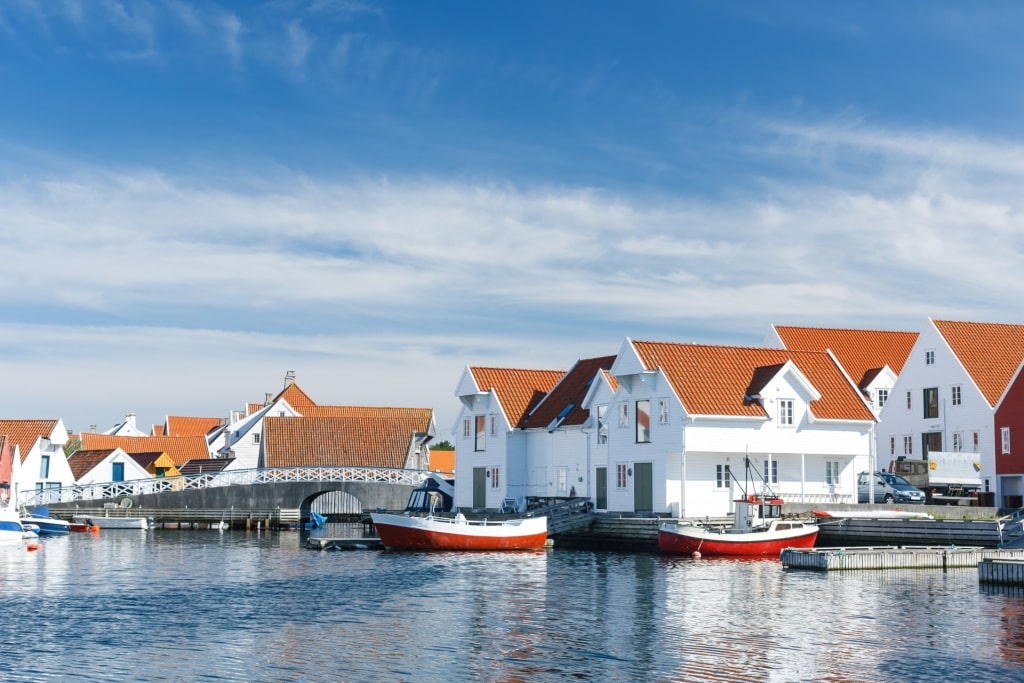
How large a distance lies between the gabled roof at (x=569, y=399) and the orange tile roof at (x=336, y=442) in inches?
984

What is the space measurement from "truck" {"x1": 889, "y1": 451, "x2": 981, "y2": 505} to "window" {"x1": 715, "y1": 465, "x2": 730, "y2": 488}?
37.5 ft

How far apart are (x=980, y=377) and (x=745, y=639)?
45047mm

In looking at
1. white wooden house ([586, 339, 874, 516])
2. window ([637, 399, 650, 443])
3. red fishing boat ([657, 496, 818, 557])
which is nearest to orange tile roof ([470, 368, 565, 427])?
white wooden house ([586, 339, 874, 516])

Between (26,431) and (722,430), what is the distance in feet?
164

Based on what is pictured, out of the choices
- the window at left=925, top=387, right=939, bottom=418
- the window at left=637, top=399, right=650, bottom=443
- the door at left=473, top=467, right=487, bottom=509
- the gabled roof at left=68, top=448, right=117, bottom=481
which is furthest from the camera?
the gabled roof at left=68, top=448, right=117, bottom=481

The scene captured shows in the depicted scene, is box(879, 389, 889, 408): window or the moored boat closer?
the moored boat

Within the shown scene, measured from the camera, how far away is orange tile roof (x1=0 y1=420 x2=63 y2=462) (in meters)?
82.2

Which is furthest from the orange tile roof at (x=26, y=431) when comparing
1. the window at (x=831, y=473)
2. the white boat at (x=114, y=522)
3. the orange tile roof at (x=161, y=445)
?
the window at (x=831, y=473)

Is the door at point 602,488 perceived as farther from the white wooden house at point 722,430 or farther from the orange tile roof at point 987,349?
the orange tile roof at point 987,349

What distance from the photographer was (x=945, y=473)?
61.8 meters

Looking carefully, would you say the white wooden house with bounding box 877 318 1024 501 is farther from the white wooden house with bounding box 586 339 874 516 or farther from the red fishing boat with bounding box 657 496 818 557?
the red fishing boat with bounding box 657 496 818 557

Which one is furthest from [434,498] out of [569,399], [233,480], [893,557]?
[893,557]

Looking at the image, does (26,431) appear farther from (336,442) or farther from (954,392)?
(954,392)

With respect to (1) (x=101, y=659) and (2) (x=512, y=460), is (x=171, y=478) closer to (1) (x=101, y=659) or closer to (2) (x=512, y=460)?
(2) (x=512, y=460)
